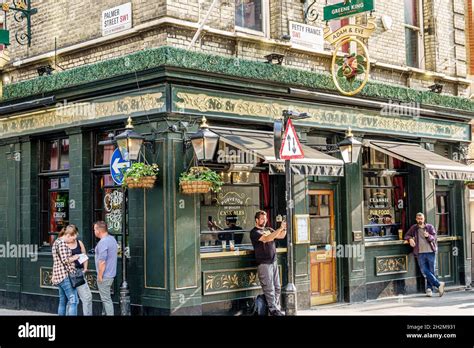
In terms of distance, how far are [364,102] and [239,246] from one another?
4.32 meters

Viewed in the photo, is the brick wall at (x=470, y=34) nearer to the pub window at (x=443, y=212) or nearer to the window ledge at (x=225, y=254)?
the pub window at (x=443, y=212)

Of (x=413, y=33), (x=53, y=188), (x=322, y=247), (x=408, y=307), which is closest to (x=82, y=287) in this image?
(x=53, y=188)

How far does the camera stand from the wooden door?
584 inches

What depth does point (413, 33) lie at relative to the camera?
17.8 m

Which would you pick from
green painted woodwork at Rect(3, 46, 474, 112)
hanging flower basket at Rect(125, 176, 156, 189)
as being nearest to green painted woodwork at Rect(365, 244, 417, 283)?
green painted woodwork at Rect(3, 46, 474, 112)

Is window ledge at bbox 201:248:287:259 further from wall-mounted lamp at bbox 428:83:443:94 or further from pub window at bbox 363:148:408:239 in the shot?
wall-mounted lamp at bbox 428:83:443:94

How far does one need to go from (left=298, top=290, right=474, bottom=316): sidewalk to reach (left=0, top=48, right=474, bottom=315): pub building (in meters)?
0.28

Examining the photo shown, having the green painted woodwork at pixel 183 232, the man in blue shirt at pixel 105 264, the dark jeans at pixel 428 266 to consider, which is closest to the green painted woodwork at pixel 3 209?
the man in blue shirt at pixel 105 264

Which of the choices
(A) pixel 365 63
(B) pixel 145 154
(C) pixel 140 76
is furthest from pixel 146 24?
(A) pixel 365 63

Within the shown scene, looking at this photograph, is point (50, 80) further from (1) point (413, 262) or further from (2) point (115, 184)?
(1) point (413, 262)

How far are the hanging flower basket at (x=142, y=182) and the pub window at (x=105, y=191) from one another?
1.32 meters

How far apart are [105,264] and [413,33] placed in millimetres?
9821

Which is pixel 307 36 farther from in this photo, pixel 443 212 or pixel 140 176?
pixel 443 212

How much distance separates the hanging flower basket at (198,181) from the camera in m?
12.0
